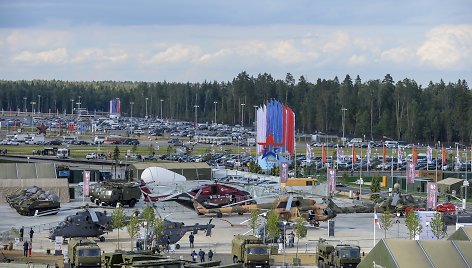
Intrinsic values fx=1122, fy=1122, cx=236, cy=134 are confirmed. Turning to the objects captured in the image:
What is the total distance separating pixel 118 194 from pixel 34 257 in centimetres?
2231

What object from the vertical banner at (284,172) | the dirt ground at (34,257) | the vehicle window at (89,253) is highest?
the vertical banner at (284,172)

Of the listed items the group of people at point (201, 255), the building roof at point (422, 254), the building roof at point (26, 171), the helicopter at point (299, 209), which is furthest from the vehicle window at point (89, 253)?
the building roof at point (26, 171)

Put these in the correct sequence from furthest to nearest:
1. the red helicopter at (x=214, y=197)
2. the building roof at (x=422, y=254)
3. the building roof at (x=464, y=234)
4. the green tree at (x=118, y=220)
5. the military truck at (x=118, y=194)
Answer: the military truck at (x=118, y=194), the red helicopter at (x=214, y=197), the green tree at (x=118, y=220), the building roof at (x=464, y=234), the building roof at (x=422, y=254)

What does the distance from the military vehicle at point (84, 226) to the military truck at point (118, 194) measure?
13658mm

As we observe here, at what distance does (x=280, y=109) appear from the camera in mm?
100500

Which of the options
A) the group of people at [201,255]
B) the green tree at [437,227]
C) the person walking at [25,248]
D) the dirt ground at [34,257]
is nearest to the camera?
the dirt ground at [34,257]

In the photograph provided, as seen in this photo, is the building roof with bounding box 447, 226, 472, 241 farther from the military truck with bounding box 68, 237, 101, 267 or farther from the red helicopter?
the red helicopter

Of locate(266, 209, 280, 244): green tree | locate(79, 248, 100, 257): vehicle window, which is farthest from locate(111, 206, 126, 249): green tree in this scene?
locate(79, 248, 100, 257): vehicle window

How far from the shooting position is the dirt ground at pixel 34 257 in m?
46.0

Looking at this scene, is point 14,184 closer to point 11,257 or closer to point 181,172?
point 181,172

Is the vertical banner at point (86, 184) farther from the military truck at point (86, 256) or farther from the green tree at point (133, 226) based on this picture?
the military truck at point (86, 256)

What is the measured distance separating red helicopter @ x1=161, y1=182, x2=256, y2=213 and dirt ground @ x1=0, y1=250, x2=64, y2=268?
19889 mm

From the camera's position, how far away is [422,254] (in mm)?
36969

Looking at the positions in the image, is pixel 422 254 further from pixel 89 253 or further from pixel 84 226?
pixel 84 226
